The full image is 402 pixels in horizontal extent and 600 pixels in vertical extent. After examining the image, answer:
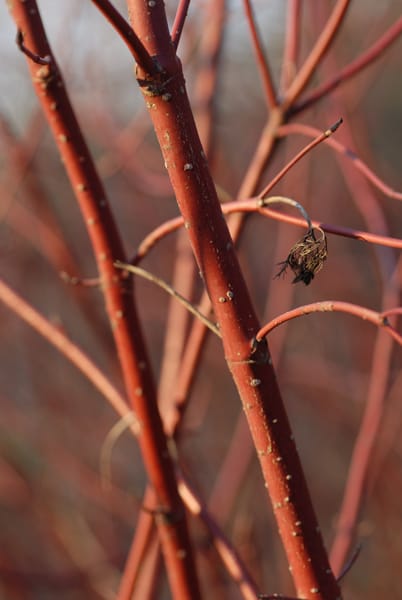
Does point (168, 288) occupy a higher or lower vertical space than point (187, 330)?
lower

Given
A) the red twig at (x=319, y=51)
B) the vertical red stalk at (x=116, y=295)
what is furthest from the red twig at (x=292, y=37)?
the vertical red stalk at (x=116, y=295)

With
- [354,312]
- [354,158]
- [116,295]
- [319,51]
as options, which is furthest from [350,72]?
[354,312]

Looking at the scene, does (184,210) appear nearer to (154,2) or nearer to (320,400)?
(154,2)

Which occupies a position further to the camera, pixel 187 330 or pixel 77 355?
pixel 187 330

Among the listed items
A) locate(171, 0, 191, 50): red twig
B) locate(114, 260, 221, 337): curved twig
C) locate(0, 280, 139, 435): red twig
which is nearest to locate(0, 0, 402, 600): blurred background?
locate(0, 280, 139, 435): red twig

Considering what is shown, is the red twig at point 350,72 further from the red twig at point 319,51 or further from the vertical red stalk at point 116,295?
the vertical red stalk at point 116,295

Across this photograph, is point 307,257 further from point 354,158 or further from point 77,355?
point 77,355

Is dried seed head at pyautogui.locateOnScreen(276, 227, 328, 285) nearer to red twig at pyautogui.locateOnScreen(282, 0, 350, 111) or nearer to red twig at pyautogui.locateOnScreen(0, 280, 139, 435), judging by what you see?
red twig at pyautogui.locateOnScreen(282, 0, 350, 111)
